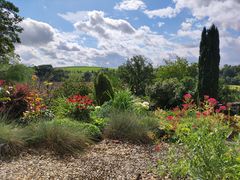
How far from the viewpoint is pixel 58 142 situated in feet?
16.6

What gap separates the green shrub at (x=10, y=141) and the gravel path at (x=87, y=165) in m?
0.19

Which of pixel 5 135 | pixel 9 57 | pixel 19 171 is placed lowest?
pixel 19 171

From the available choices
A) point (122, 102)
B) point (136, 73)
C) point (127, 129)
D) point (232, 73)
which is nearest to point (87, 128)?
point (127, 129)

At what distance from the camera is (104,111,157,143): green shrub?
20.1ft

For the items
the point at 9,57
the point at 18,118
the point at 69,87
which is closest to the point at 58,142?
the point at 18,118

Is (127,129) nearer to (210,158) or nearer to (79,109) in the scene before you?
(79,109)

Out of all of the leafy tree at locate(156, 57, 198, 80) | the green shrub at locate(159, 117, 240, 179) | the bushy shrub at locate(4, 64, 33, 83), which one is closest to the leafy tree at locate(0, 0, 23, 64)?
the bushy shrub at locate(4, 64, 33, 83)

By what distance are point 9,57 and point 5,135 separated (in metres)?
16.1

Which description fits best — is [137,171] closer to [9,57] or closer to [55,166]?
[55,166]

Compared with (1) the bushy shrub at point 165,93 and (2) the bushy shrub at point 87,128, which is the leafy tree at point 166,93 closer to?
(1) the bushy shrub at point 165,93

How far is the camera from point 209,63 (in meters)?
13.0

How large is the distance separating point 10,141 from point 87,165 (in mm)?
1392

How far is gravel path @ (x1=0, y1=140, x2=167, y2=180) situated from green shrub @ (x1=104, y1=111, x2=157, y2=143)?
2.34 feet

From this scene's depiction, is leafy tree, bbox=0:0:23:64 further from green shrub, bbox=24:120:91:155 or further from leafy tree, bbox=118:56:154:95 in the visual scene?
green shrub, bbox=24:120:91:155
